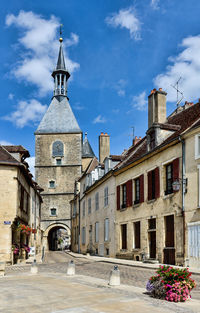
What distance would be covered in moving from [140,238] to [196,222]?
18.7ft

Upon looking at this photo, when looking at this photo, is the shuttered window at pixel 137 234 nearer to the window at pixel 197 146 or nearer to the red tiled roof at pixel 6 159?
the window at pixel 197 146

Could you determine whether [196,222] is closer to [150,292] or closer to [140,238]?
[140,238]

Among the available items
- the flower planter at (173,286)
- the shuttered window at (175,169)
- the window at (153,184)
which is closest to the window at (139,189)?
the window at (153,184)

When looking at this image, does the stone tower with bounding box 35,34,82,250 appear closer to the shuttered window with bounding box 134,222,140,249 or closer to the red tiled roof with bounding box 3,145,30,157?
the red tiled roof with bounding box 3,145,30,157

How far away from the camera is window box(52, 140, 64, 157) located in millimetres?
52062

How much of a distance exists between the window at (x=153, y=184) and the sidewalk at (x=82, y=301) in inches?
358

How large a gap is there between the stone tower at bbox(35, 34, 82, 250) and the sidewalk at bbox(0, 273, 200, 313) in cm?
4096

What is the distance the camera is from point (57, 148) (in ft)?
172

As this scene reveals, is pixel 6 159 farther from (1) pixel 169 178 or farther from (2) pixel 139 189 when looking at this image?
(1) pixel 169 178

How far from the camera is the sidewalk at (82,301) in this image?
6.90m

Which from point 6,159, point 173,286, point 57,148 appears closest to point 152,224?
point 6,159

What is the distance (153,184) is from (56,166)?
33262 mm

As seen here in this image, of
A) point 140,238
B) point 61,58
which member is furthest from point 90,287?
point 61,58

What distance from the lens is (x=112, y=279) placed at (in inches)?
397
